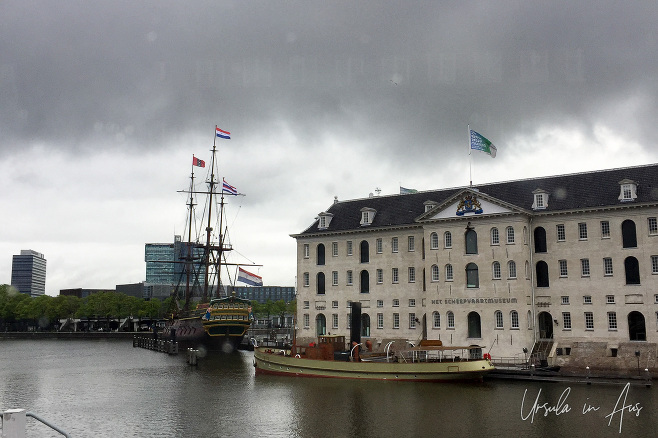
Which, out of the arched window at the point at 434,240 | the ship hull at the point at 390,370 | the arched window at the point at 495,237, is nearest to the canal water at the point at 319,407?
the ship hull at the point at 390,370

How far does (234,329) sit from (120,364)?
69.0ft

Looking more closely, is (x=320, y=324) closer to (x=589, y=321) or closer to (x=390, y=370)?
(x=390, y=370)

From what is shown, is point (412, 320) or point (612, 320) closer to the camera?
point (612, 320)

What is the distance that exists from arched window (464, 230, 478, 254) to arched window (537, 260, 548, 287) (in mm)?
5897

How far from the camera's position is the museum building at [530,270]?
5125 centimetres

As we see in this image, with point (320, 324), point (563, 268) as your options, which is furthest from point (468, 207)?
point (320, 324)

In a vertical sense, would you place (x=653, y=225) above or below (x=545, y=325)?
above

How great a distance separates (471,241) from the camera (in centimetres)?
5784

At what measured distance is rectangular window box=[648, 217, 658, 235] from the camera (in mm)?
50875

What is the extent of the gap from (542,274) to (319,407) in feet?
96.8

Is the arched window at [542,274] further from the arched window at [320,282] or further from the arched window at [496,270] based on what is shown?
the arched window at [320,282]

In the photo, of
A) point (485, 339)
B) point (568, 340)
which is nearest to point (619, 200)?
point (568, 340)

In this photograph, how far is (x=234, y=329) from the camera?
283 feet

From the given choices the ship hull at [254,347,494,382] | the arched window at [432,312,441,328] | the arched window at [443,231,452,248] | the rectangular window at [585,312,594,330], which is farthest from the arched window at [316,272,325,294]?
the rectangular window at [585,312,594,330]
